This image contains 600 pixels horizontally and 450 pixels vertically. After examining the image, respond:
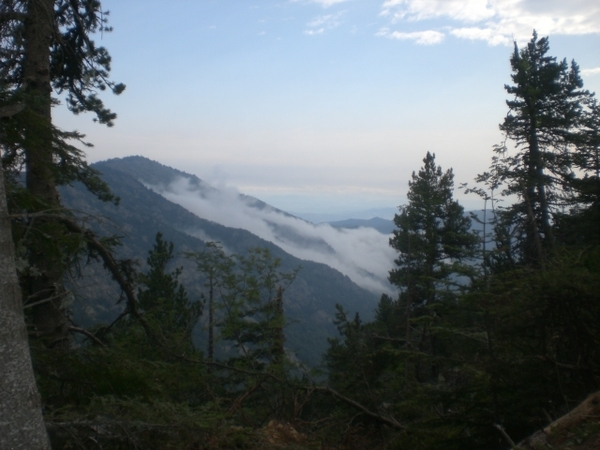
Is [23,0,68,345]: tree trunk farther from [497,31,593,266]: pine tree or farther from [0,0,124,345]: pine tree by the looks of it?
A: [497,31,593,266]: pine tree

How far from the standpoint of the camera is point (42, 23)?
7.61 metres

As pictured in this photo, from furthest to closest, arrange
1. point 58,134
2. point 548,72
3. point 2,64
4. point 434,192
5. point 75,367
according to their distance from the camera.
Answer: point 434,192 < point 548,72 < point 2,64 < point 58,134 < point 75,367

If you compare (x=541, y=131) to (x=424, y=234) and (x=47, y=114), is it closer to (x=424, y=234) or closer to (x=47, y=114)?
(x=424, y=234)

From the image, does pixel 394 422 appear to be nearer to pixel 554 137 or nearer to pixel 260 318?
pixel 260 318

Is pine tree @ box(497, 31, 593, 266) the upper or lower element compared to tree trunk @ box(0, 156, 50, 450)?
upper

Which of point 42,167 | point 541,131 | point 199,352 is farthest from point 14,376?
point 541,131

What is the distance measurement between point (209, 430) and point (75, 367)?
1.71 metres

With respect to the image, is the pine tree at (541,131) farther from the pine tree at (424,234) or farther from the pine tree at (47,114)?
the pine tree at (47,114)

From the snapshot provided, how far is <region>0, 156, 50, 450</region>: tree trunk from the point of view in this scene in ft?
10.3

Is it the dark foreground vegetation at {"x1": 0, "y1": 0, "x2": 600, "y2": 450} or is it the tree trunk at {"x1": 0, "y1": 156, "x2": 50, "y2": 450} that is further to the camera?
the dark foreground vegetation at {"x1": 0, "y1": 0, "x2": 600, "y2": 450}

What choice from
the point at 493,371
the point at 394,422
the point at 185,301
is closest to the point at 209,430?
the point at 493,371

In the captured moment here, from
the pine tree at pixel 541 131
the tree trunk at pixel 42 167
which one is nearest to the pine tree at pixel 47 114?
the tree trunk at pixel 42 167

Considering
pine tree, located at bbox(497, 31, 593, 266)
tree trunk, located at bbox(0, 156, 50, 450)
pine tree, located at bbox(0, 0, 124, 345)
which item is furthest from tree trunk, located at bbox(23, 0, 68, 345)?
pine tree, located at bbox(497, 31, 593, 266)

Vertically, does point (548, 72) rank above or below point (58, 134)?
above
